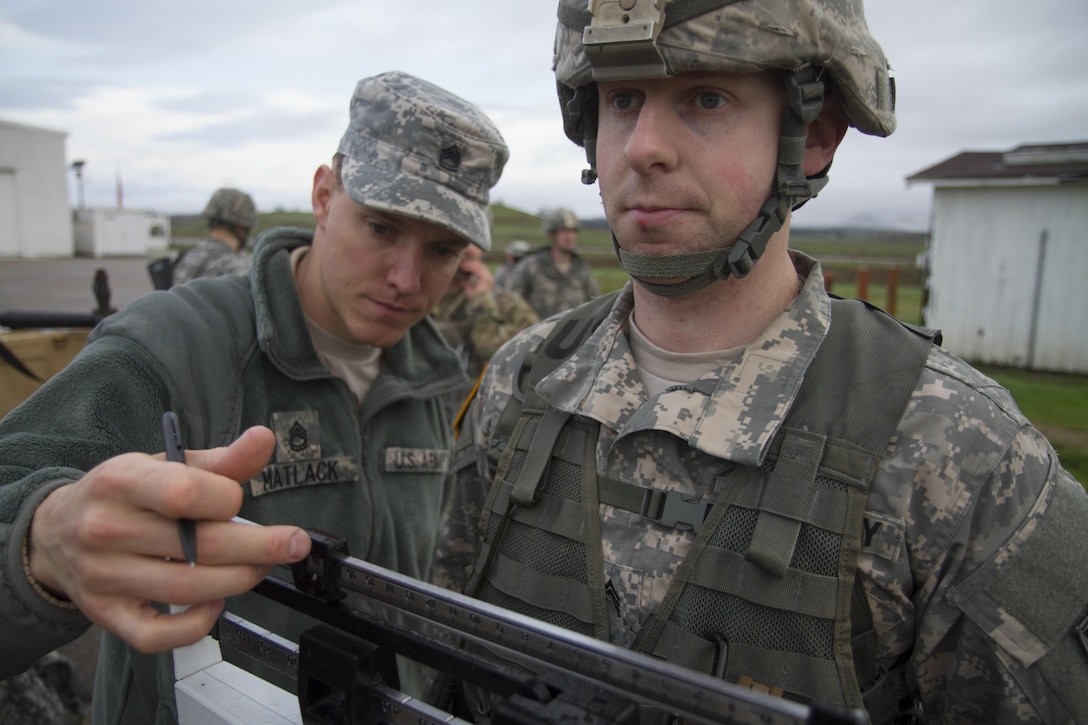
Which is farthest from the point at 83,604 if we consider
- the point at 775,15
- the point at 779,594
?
the point at 775,15

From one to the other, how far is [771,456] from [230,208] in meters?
7.74

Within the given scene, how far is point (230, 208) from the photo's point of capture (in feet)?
26.4

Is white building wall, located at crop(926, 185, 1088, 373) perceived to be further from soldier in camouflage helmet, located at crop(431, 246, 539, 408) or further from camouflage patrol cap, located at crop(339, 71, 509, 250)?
camouflage patrol cap, located at crop(339, 71, 509, 250)

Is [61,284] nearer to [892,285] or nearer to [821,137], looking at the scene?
[892,285]

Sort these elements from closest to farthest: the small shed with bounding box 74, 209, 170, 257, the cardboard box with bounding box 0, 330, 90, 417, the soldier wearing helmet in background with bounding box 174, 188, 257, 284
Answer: the cardboard box with bounding box 0, 330, 90, 417 < the soldier wearing helmet in background with bounding box 174, 188, 257, 284 < the small shed with bounding box 74, 209, 170, 257

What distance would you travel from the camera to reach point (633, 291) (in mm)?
2160

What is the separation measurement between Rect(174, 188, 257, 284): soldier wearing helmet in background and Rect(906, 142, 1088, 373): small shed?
37.3 ft

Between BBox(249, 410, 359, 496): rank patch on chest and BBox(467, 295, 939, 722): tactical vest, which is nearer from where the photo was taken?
BBox(467, 295, 939, 722): tactical vest

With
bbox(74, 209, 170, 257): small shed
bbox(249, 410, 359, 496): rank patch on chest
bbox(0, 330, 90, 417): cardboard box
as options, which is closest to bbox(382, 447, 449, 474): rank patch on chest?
bbox(249, 410, 359, 496): rank patch on chest

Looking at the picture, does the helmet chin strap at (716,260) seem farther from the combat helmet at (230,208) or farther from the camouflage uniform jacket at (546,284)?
the camouflage uniform jacket at (546,284)

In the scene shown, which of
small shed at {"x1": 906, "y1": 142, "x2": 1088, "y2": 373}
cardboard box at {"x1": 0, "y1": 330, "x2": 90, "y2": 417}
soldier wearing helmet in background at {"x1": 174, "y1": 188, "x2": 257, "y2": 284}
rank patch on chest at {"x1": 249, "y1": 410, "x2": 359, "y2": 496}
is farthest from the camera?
small shed at {"x1": 906, "y1": 142, "x2": 1088, "y2": 373}

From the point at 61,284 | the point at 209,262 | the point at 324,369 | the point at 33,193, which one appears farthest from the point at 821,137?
the point at 33,193

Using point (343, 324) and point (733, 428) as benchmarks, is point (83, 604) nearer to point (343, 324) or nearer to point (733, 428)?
point (733, 428)

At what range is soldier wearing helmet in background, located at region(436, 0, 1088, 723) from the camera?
4.97 feet
